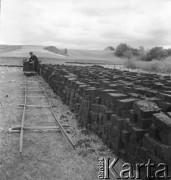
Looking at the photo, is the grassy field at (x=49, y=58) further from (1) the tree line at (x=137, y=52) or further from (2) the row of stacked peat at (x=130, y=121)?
(2) the row of stacked peat at (x=130, y=121)

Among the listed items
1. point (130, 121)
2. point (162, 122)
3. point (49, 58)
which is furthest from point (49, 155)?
point (49, 58)

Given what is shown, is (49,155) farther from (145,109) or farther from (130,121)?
(145,109)

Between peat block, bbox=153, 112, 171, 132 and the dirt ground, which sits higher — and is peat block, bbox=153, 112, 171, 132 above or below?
above

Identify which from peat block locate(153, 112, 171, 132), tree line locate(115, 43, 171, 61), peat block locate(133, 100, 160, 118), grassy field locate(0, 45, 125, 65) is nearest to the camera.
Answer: peat block locate(153, 112, 171, 132)

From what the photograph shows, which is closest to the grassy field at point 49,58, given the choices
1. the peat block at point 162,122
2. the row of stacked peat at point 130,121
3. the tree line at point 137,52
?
the tree line at point 137,52

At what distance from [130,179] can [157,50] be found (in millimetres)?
81703

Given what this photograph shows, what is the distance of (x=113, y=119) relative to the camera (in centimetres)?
707

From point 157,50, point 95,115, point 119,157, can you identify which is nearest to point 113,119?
point 119,157

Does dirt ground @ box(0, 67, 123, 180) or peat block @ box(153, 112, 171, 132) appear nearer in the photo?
peat block @ box(153, 112, 171, 132)

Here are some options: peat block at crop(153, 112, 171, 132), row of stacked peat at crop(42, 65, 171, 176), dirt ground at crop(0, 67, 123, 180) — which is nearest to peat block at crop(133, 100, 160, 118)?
row of stacked peat at crop(42, 65, 171, 176)

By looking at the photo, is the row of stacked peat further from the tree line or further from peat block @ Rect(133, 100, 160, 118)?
the tree line

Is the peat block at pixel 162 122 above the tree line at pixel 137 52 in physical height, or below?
below

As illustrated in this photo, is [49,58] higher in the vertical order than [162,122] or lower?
lower

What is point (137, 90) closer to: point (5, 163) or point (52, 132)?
point (52, 132)
